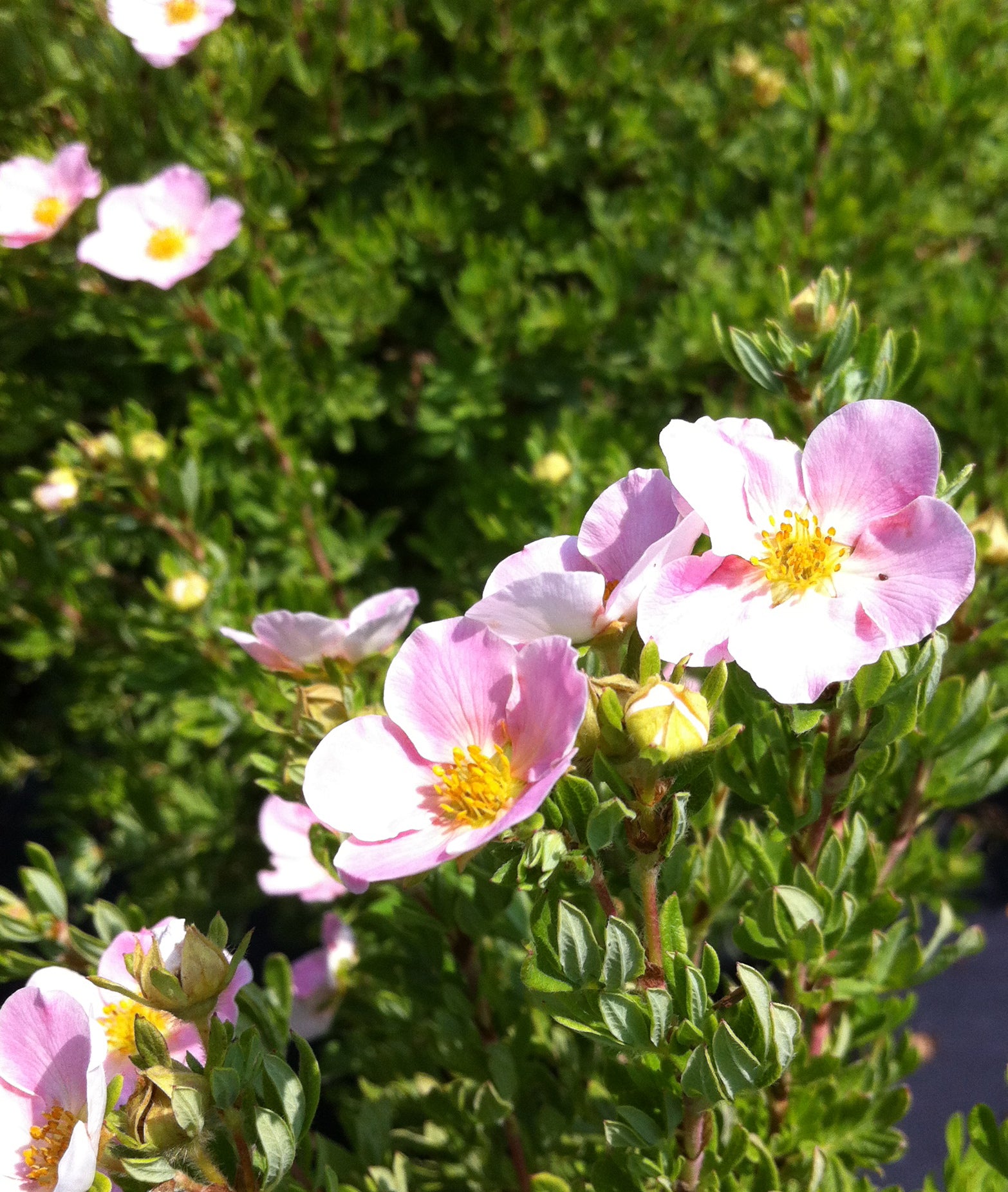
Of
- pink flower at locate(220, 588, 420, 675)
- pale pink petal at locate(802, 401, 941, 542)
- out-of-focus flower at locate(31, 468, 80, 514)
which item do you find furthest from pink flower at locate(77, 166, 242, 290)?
pale pink petal at locate(802, 401, 941, 542)

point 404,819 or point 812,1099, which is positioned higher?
point 404,819

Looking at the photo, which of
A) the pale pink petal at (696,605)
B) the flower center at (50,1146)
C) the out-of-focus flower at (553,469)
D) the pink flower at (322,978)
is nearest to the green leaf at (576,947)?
the pale pink petal at (696,605)

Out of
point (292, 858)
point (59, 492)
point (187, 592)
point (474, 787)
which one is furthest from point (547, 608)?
point (59, 492)

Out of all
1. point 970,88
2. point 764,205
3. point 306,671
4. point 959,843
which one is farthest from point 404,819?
point 764,205

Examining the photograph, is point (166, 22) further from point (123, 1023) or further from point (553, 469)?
point (123, 1023)

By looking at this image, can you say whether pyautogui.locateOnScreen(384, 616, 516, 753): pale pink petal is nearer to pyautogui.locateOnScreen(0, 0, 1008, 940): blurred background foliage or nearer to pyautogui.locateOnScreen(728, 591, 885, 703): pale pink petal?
pyautogui.locateOnScreen(728, 591, 885, 703): pale pink petal

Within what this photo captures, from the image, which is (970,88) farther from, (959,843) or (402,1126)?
(402,1126)

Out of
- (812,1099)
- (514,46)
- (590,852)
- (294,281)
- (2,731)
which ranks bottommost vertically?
(812,1099)
